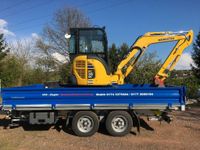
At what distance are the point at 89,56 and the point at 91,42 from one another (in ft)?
1.78

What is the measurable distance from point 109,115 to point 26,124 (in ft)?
11.2

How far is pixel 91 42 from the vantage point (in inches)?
422

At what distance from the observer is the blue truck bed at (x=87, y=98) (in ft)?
31.8

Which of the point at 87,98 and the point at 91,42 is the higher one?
the point at 91,42

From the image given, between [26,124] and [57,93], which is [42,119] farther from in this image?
[26,124]

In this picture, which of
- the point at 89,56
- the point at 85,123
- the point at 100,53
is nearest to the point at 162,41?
the point at 100,53

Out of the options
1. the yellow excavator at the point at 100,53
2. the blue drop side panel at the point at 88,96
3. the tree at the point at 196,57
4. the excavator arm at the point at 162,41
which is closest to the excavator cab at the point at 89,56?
the yellow excavator at the point at 100,53

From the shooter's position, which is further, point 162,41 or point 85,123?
point 162,41

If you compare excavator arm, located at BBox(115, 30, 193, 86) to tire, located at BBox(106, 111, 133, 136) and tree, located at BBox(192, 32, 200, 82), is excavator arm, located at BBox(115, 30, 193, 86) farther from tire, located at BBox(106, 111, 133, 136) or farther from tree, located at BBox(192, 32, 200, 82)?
tree, located at BBox(192, 32, 200, 82)

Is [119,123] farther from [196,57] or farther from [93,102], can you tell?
[196,57]

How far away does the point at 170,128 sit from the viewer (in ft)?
34.9

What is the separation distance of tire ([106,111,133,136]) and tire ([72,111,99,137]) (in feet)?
1.35

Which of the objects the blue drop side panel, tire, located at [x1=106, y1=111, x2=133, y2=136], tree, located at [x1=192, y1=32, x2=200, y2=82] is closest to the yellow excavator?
the blue drop side panel

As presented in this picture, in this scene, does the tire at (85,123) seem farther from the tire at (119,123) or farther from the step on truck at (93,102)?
the tire at (119,123)
